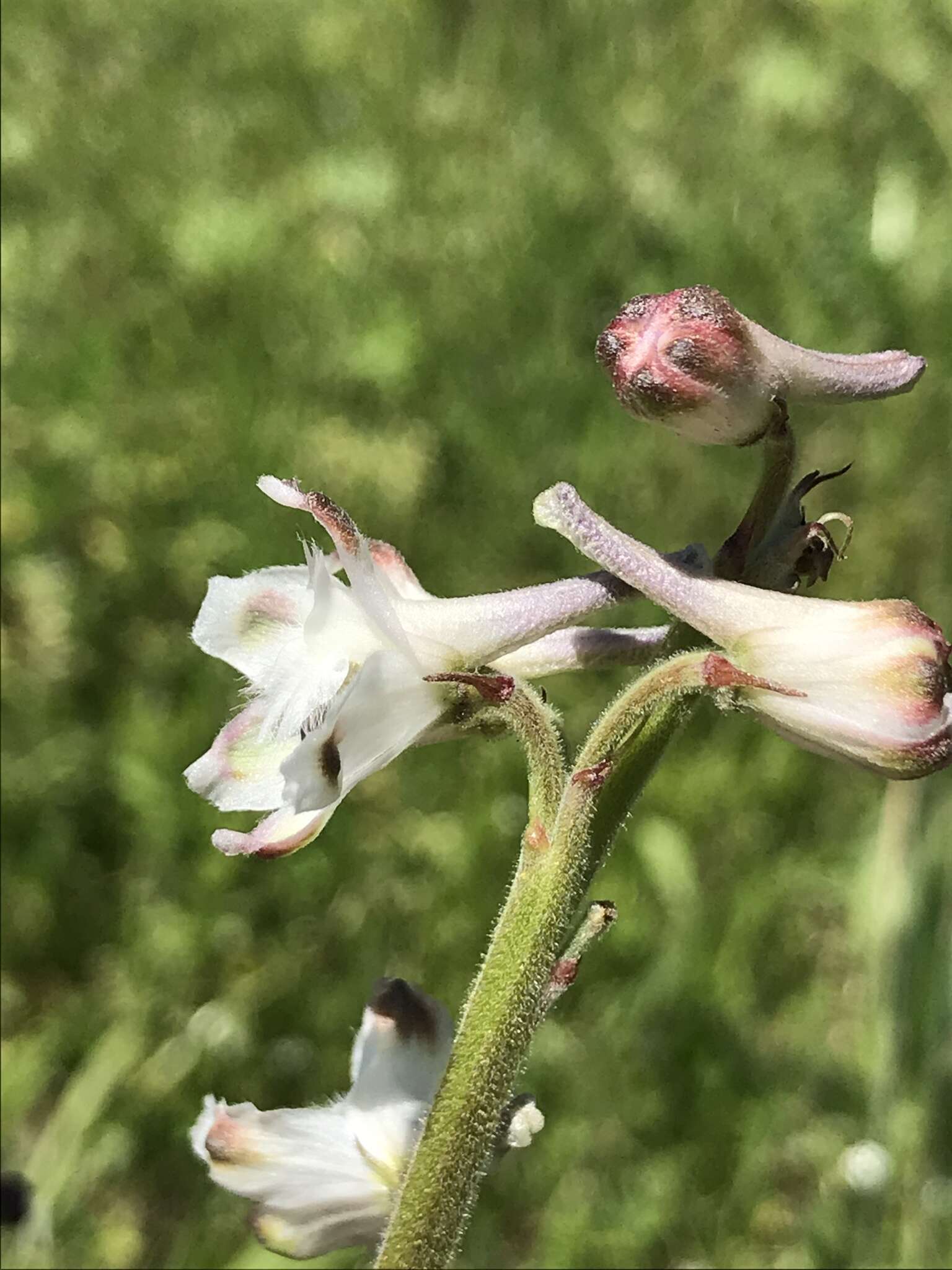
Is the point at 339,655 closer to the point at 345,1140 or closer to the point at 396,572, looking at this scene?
the point at 396,572

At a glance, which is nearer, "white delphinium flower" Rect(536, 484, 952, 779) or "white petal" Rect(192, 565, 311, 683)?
"white delphinium flower" Rect(536, 484, 952, 779)

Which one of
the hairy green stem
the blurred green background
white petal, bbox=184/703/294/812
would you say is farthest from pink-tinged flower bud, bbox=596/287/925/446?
the blurred green background

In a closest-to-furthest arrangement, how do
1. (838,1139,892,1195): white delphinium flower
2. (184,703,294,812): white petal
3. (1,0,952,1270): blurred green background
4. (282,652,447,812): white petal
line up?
1. (282,652,447,812): white petal
2. (184,703,294,812): white petal
3. (838,1139,892,1195): white delphinium flower
4. (1,0,952,1270): blurred green background

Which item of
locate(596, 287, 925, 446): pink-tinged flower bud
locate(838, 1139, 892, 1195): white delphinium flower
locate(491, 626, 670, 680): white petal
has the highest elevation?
locate(596, 287, 925, 446): pink-tinged flower bud

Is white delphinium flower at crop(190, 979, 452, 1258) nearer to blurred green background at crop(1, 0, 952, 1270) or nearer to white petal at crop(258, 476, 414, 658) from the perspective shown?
white petal at crop(258, 476, 414, 658)

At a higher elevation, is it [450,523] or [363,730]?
[363,730]

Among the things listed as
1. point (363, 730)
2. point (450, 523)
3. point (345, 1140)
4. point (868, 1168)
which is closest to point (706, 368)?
point (363, 730)

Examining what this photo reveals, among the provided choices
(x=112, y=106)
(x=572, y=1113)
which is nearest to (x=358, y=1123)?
(x=572, y=1113)
